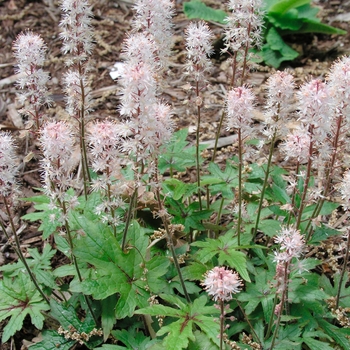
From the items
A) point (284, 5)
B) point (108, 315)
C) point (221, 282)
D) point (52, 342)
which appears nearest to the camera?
point (221, 282)

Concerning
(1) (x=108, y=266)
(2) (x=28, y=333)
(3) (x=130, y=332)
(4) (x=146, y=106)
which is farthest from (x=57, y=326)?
(4) (x=146, y=106)

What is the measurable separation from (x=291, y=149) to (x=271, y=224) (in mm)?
1200

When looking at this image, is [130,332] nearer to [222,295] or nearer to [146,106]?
[222,295]

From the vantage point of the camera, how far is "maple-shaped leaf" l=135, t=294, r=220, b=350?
2812 mm

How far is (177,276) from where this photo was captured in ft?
11.7

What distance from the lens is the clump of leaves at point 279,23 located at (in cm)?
643

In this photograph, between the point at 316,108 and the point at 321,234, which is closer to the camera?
the point at 316,108

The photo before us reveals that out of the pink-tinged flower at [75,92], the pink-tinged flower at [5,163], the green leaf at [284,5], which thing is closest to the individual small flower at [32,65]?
the pink-tinged flower at [75,92]

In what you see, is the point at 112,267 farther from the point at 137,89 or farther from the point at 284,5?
the point at 284,5

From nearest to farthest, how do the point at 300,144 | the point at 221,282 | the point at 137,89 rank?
the point at 221,282
the point at 137,89
the point at 300,144

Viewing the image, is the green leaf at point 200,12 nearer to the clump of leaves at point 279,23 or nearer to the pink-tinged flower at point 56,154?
the clump of leaves at point 279,23

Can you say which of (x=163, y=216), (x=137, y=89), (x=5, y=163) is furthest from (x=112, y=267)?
(x=137, y=89)

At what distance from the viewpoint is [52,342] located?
3482mm

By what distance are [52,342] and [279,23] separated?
16.1 feet
